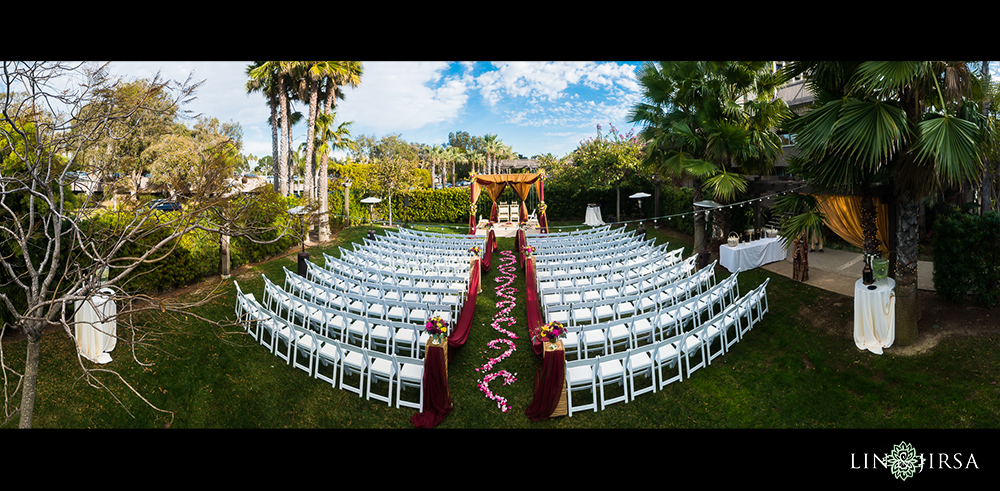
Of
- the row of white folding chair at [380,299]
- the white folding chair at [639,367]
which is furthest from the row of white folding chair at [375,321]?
the white folding chair at [639,367]

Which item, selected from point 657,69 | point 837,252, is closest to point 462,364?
point 657,69

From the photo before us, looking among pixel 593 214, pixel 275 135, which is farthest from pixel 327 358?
pixel 275 135

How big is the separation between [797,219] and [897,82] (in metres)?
2.64

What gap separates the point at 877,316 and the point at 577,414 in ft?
15.8

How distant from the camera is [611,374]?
19.6 feet

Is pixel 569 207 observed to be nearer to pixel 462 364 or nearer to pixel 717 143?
pixel 717 143

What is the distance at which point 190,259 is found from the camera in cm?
1048

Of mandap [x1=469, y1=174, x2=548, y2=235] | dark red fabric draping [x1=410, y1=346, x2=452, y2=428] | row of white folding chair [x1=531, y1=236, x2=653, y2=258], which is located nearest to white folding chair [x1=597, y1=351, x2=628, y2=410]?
dark red fabric draping [x1=410, y1=346, x2=452, y2=428]

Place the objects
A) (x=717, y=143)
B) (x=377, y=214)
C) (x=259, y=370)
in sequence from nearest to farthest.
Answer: (x=259, y=370), (x=717, y=143), (x=377, y=214)

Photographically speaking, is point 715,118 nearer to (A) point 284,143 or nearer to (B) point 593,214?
(B) point 593,214

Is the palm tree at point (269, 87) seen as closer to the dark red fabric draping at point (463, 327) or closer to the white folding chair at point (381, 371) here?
the dark red fabric draping at point (463, 327)

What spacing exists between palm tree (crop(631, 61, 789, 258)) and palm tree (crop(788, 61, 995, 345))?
405 centimetres

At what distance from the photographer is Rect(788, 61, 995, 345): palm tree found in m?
5.58
